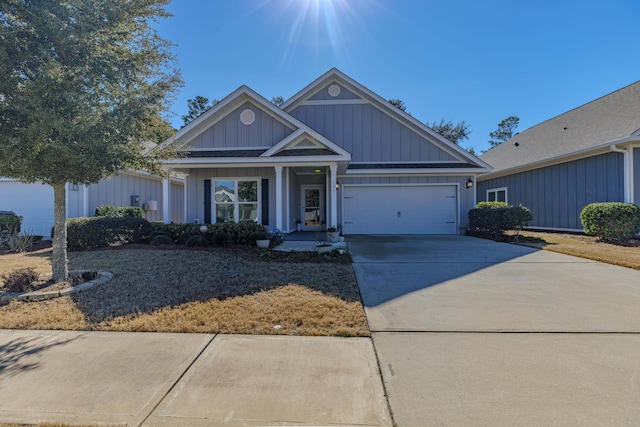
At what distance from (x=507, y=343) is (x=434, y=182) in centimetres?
1113

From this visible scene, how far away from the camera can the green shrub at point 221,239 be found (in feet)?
30.4

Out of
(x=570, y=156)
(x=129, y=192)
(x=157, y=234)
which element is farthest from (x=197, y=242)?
(x=570, y=156)

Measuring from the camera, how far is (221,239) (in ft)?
30.7

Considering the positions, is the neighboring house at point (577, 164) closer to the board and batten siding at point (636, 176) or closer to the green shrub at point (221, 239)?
the board and batten siding at point (636, 176)

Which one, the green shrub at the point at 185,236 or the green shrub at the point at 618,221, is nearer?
the green shrub at the point at 185,236

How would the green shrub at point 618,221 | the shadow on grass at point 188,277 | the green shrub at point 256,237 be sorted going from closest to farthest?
the shadow on grass at point 188,277
the green shrub at point 256,237
the green shrub at point 618,221

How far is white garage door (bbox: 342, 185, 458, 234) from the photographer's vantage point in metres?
13.8

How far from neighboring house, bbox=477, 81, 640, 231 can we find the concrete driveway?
7149 mm

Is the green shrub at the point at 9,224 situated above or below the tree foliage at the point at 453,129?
below

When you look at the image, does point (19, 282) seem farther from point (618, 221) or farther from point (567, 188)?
point (567, 188)

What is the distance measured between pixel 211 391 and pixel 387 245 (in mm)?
8147

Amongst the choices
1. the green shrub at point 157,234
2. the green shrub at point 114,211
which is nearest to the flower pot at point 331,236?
the green shrub at point 157,234

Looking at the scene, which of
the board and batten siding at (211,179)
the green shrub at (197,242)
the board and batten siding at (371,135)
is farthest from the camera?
the board and batten siding at (371,135)

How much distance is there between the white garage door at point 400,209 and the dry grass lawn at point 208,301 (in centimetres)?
677
